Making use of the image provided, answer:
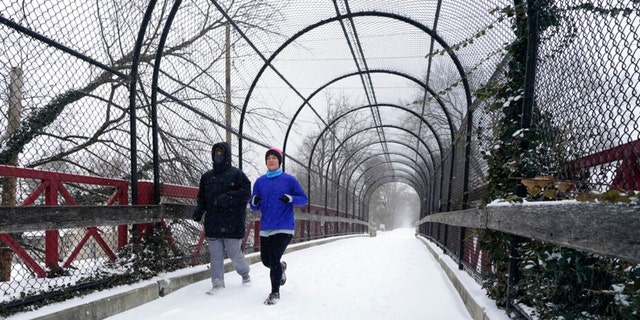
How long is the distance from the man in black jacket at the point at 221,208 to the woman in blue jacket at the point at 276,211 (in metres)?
0.21

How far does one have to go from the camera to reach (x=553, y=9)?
2512 mm

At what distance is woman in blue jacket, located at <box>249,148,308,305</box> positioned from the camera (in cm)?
420

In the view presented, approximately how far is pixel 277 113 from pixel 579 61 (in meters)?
8.01

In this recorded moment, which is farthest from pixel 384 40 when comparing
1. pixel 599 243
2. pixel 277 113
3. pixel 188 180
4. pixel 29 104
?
pixel 599 243

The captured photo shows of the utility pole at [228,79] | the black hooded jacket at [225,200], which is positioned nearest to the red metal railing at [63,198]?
the black hooded jacket at [225,200]

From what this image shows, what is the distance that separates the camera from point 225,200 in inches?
170

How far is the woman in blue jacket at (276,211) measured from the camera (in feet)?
13.8

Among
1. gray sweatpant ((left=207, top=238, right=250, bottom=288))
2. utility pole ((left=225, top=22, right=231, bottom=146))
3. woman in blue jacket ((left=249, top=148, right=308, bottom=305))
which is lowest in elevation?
gray sweatpant ((left=207, top=238, right=250, bottom=288))

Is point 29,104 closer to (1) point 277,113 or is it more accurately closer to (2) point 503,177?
(2) point 503,177

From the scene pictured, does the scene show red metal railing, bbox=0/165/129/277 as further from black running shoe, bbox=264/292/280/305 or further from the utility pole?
the utility pole

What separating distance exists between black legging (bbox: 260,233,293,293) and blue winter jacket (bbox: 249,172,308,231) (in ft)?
0.35

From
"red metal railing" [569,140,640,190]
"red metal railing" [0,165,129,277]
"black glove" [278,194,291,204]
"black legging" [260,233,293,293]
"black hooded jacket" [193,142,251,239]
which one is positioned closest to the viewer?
"red metal railing" [569,140,640,190]

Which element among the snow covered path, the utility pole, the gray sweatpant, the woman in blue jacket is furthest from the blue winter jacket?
the utility pole

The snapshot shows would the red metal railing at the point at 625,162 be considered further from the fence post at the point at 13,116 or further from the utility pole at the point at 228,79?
the utility pole at the point at 228,79
